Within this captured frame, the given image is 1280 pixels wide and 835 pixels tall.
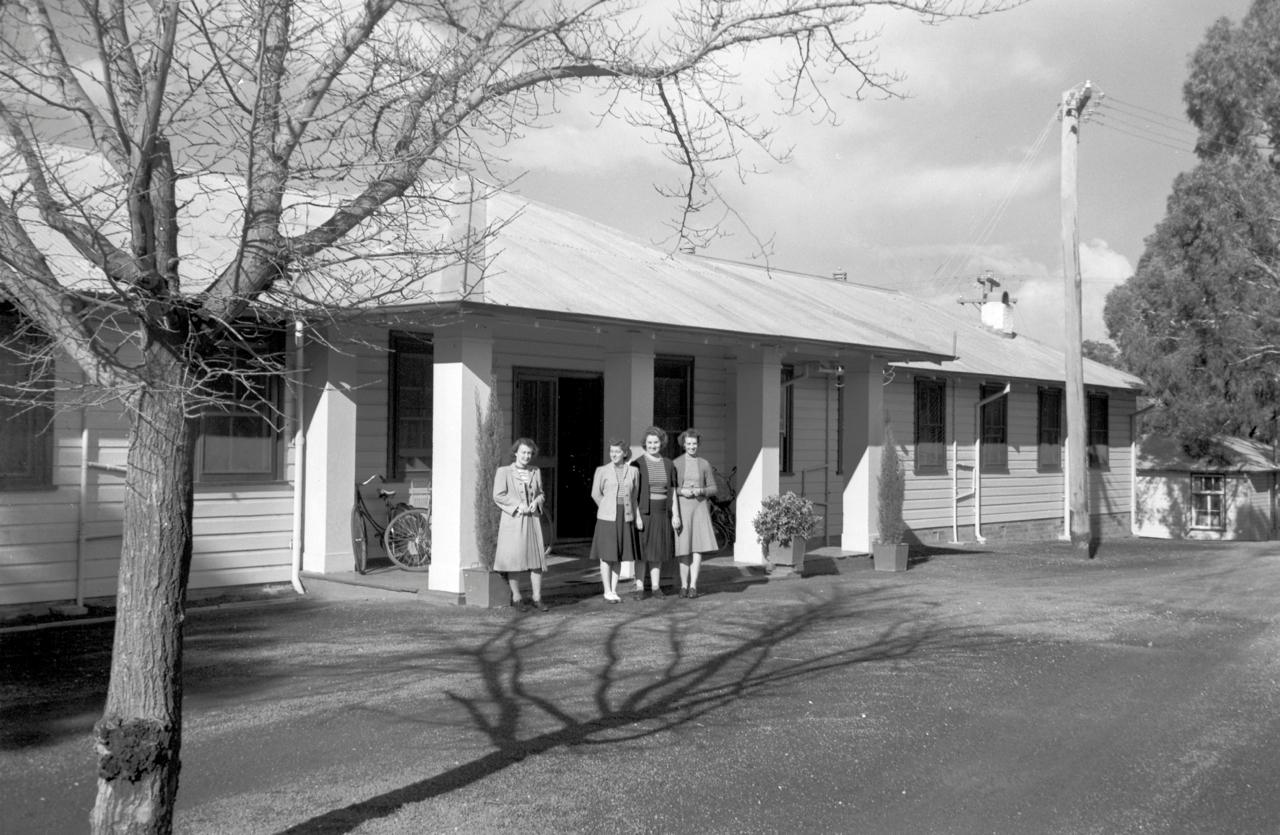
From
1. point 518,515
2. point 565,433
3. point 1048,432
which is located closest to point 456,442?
point 518,515

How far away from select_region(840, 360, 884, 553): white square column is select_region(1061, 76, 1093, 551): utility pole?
16.4ft

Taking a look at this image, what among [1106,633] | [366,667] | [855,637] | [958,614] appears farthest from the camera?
[958,614]

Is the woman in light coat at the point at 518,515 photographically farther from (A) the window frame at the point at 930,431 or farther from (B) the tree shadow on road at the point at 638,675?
(A) the window frame at the point at 930,431

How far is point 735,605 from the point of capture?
1239 cm

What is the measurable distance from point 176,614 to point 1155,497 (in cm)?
3304

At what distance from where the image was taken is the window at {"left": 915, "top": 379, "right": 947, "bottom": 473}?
21.1 metres

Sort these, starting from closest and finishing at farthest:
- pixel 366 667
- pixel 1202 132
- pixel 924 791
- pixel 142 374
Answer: pixel 142 374, pixel 924 791, pixel 366 667, pixel 1202 132

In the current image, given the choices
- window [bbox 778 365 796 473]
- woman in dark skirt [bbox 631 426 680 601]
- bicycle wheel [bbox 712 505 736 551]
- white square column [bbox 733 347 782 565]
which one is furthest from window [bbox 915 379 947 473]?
woman in dark skirt [bbox 631 426 680 601]

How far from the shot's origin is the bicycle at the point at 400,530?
13227 mm

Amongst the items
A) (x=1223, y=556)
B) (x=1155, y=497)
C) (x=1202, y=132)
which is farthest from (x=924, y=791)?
(x=1155, y=497)

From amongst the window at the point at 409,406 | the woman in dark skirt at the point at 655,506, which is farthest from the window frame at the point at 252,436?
the woman in dark skirt at the point at 655,506

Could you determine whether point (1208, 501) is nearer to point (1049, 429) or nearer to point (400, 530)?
point (1049, 429)

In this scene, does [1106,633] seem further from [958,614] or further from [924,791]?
[924,791]

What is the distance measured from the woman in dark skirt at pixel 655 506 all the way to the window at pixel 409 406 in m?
2.91
